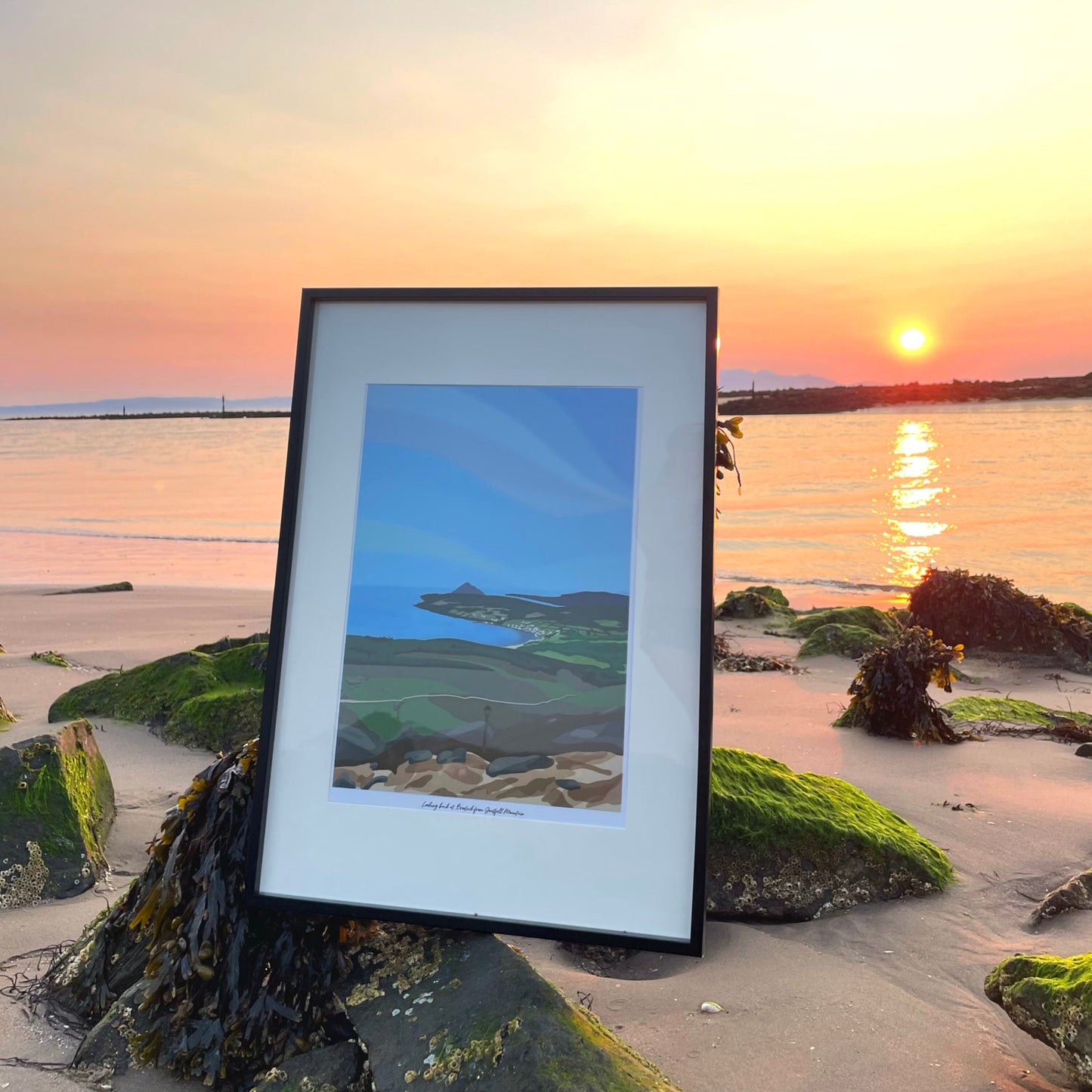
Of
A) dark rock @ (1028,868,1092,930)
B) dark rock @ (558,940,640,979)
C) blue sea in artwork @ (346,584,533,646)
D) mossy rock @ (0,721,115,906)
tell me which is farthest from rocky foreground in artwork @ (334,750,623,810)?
dark rock @ (1028,868,1092,930)

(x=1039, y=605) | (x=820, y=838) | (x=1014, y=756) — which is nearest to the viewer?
(x=820, y=838)

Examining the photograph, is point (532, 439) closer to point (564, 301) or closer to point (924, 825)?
point (564, 301)

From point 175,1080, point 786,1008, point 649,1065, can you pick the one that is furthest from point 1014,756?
point 175,1080

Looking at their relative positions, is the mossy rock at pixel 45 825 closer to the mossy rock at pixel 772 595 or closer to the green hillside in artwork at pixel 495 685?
the green hillside in artwork at pixel 495 685

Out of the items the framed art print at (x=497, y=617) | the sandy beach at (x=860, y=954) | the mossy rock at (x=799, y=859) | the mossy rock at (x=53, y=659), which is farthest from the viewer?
the mossy rock at (x=53, y=659)

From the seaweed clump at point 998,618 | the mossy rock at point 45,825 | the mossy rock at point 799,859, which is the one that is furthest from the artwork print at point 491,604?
the seaweed clump at point 998,618

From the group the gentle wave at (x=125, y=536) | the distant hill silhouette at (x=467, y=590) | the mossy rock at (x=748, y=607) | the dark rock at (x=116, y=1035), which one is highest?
the gentle wave at (x=125, y=536)
